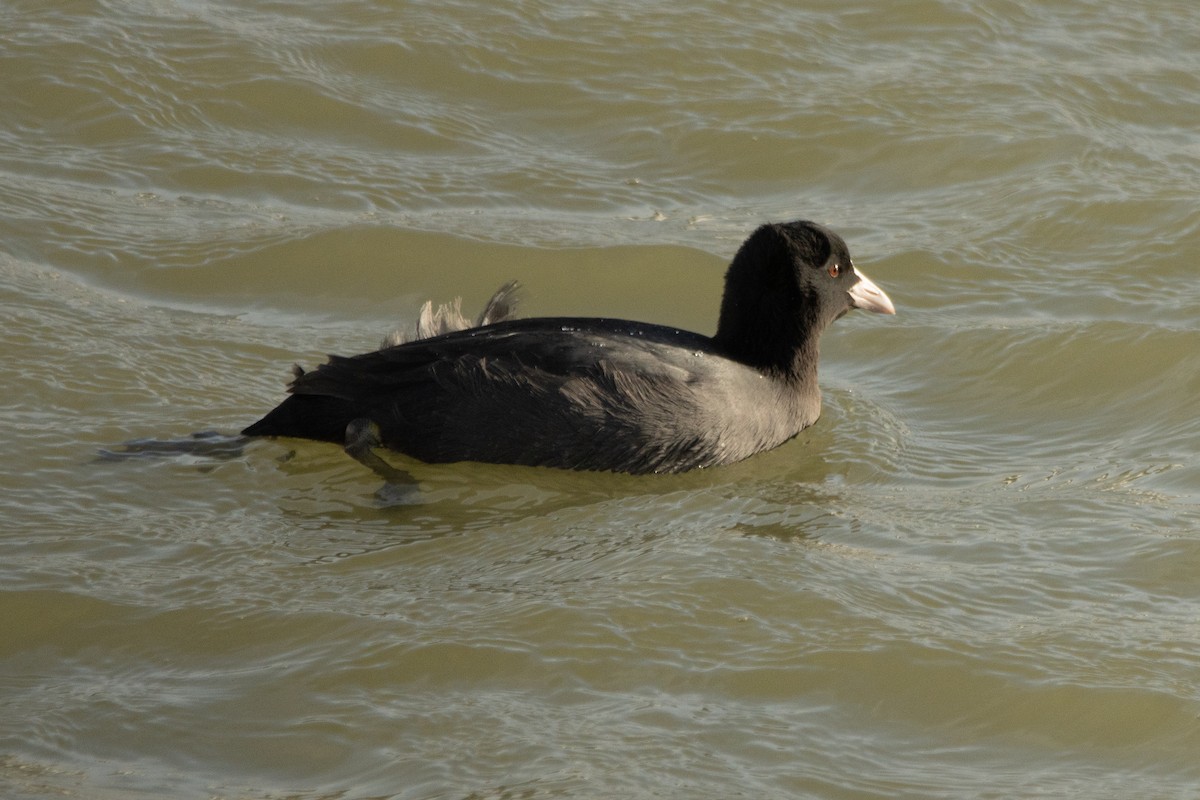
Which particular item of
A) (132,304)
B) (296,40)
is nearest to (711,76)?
(296,40)

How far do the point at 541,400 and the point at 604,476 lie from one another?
452 millimetres

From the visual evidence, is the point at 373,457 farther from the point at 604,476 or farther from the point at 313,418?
the point at 604,476

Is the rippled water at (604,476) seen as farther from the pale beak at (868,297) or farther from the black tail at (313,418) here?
the pale beak at (868,297)

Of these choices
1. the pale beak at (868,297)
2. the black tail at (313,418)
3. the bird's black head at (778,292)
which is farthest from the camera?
the pale beak at (868,297)

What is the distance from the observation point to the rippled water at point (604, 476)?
5.42 metres

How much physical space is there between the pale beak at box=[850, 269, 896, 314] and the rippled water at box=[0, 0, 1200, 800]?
46cm

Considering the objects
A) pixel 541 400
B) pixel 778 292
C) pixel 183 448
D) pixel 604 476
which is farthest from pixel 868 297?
pixel 183 448

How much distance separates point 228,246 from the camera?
9477 mm

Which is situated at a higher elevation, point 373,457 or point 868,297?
point 868,297

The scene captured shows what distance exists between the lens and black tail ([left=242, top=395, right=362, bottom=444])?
285 inches

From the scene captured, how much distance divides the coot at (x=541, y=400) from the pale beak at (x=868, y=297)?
87 centimetres

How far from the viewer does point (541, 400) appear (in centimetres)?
716

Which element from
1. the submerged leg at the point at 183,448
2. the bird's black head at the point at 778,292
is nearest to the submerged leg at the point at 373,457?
the submerged leg at the point at 183,448

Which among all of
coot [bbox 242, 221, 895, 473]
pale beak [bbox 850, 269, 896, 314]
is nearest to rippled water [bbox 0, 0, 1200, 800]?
coot [bbox 242, 221, 895, 473]
